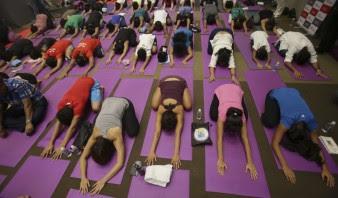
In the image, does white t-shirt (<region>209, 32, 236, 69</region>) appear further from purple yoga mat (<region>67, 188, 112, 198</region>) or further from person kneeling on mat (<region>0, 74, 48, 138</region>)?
person kneeling on mat (<region>0, 74, 48, 138</region>)

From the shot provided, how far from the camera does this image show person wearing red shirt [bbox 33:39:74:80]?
19.1ft

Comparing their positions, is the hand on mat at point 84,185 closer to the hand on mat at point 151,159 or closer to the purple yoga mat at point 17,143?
the hand on mat at point 151,159

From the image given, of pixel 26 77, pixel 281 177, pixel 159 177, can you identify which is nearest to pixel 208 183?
pixel 159 177

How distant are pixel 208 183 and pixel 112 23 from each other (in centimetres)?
650

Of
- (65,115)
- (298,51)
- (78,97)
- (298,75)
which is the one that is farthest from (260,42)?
(65,115)

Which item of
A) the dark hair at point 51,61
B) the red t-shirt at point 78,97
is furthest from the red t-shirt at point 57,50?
A: the red t-shirt at point 78,97

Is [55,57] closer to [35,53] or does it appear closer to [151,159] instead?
[35,53]

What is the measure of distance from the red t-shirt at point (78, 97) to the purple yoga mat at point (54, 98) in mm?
582

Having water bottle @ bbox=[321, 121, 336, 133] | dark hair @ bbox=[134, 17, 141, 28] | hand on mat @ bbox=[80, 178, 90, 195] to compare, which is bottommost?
hand on mat @ bbox=[80, 178, 90, 195]

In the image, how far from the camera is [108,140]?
337 cm

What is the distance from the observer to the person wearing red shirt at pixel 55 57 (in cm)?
581

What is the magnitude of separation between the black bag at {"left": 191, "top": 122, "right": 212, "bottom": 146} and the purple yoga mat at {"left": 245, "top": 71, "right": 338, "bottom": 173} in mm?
1063

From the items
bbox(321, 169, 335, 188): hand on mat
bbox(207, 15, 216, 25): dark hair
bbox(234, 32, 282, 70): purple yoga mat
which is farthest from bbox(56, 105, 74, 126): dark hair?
bbox(207, 15, 216, 25): dark hair

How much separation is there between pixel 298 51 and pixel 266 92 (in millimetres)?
1600
